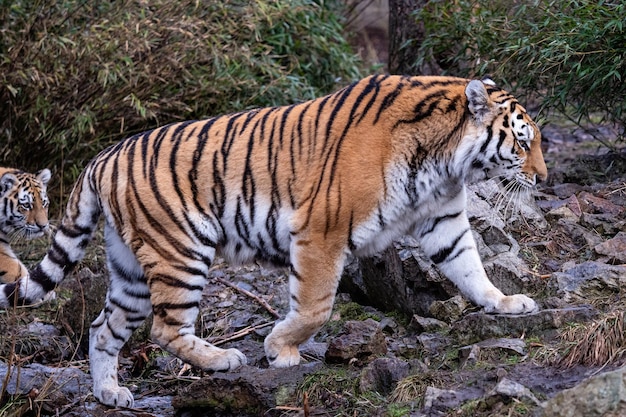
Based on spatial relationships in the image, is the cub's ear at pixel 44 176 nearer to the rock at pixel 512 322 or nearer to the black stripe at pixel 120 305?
the black stripe at pixel 120 305

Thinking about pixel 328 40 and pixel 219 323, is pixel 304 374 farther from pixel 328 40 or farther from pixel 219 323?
pixel 328 40

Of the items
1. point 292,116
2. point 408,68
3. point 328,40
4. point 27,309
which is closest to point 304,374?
point 292,116

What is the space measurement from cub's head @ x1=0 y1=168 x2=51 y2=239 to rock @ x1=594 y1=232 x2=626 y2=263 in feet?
14.8

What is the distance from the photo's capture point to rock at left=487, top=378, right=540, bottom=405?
3705mm

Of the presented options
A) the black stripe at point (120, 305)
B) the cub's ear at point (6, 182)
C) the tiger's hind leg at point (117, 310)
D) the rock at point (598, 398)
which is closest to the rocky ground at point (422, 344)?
the rock at point (598, 398)

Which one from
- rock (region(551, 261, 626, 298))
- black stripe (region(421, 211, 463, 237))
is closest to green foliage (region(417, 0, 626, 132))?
rock (region(551, 261, 626, 298))

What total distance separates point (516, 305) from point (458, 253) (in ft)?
1.45

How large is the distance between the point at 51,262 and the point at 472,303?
2.33 m

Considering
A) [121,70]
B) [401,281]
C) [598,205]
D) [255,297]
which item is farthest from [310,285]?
[121,70]

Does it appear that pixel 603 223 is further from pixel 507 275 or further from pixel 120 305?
pixel 120 305

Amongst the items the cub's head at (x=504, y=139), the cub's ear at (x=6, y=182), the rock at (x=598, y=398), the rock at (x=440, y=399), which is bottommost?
the cub's ear at (x=6, y=182)

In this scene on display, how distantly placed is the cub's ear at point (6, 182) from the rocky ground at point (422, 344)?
1025 millimetres

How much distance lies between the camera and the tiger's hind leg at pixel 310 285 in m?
4.65

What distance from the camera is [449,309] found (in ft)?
16.8
